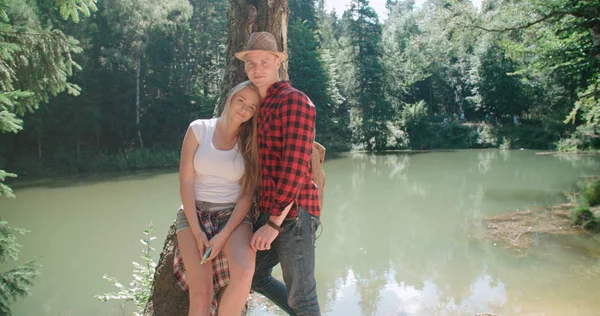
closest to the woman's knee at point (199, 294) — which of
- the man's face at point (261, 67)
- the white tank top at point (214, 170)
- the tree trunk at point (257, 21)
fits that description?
the white tank top at point (214, 170)

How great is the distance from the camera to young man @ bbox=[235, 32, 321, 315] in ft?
6.47

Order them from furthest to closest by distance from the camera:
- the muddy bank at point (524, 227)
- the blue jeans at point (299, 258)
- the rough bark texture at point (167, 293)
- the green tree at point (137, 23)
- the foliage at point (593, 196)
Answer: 1. the green tree at point (137, 23)
2. the foliage at point (593, 196)
3. the muddy bank at point (524, 227)
4. the rough bark texture at point (167, 293)
5. the blue jeans at point (299, 258)

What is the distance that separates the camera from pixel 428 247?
24.2 feet

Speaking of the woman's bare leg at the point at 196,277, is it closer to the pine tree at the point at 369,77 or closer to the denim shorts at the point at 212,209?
the denim shorts at the point at 212,209

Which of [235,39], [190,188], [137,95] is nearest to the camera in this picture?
[190,188]

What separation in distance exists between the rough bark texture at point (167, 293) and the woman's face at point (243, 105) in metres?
1.03

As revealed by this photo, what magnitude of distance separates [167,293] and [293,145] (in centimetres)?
142

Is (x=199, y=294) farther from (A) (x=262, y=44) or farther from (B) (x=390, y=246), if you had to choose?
(B) (x=390, y=246)

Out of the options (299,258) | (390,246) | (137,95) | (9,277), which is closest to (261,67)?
(299,258)

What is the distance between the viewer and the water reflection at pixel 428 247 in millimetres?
5141

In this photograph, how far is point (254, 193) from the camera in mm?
2246

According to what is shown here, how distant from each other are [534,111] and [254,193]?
1180 inches

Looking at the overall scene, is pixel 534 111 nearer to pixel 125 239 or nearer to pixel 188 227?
pixel 125 239

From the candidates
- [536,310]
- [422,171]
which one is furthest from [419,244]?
[422,171]
